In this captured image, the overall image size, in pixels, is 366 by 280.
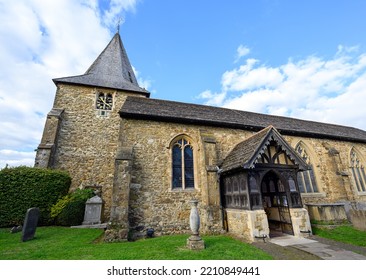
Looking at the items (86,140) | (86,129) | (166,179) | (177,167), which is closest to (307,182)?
(177,167)

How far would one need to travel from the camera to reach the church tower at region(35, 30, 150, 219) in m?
13.1

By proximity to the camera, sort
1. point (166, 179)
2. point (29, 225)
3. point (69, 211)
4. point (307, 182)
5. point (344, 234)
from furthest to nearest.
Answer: point (307, 182) → point (69, 211) → point (166, 179) → point (344, 234) → point (29, 225)

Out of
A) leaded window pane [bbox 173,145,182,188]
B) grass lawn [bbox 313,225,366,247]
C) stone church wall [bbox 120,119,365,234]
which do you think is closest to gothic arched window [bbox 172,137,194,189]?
leaded window pane [bbox 173,145,182,188]

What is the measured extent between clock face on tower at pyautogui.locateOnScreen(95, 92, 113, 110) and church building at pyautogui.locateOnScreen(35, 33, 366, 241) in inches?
3.3

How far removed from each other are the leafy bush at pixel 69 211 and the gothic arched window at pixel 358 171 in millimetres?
20824

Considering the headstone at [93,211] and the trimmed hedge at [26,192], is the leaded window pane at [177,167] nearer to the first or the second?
the headstone at [93,211]

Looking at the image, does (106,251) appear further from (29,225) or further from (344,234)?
(344,234)

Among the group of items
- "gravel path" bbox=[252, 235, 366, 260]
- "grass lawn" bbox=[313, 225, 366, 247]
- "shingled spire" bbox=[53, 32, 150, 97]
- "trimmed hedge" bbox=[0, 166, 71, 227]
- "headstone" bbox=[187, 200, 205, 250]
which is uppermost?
"shingled spire" bbox=[53, 32, 150, 97]

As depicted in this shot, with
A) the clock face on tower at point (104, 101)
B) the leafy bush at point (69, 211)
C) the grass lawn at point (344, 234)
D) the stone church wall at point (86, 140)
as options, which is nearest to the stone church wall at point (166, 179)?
the grass lawn at point (344, 234)

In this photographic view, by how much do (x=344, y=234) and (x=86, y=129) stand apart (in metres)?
17.9

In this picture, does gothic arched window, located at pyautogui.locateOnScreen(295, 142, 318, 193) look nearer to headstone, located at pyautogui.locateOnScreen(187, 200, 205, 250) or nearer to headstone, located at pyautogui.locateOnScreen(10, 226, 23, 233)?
headstone, located at pyautogui.locateOnScreen(187, 200, 205, 250)

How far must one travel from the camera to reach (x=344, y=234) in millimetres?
7793

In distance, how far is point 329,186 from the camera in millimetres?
12758
